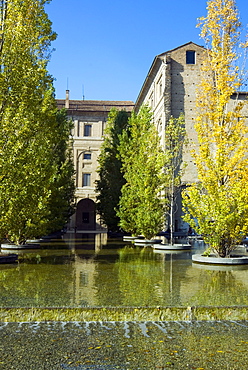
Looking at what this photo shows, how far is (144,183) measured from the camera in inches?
847

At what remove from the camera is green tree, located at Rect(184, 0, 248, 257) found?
1318cm

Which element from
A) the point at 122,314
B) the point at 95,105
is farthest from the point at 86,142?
the point at 122,314

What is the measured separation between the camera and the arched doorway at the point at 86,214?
5172 centimetres

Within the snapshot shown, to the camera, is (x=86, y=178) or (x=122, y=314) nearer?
(x=122, y=314)

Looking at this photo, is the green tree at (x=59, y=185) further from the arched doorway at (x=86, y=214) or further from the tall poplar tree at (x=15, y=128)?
the arched doorway at (x=86, y=214)

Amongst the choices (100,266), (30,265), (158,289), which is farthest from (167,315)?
(30,265)

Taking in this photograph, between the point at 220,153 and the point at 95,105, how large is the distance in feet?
128

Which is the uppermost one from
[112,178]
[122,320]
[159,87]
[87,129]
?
[159,87]

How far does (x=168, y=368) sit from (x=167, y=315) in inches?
84.2

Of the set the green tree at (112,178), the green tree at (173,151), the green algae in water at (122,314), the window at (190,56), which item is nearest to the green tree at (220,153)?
the green tree at (173,151)

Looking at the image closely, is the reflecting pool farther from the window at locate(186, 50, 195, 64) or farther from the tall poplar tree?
the window at locate(186, 50, 195, 64)

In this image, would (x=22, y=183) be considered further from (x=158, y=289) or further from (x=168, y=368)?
(x=168, y=368)

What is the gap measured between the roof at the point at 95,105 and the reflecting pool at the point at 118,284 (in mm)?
38678

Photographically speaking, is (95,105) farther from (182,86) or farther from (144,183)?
(144,183)
